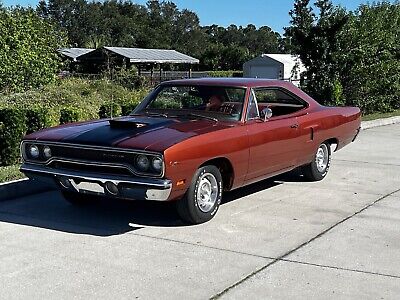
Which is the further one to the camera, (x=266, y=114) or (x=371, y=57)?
(x=371, y=57)

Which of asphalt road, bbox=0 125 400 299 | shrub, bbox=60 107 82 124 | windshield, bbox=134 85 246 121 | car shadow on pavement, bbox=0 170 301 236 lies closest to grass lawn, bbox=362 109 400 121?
shrub, bbox=60 107 82 124

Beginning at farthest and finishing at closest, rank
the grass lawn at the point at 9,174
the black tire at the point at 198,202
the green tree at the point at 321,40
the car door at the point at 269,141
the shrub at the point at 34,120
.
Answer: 1. the green tree at the point at 321,40
2. the shrub at the point at 34,120
3. the grass lawn at the point at 9,174
4. the car door at the point at 269,141
5. the black tire at the point at 198,202

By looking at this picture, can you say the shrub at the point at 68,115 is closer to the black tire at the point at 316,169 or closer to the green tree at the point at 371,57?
the black tire at the point at 316,169

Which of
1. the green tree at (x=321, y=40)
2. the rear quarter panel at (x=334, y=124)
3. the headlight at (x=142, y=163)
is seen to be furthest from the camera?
the green tree at (x=321, y=40)

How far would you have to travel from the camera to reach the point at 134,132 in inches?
242

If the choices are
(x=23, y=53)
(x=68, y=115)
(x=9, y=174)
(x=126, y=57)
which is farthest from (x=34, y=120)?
(x=126, y=57)

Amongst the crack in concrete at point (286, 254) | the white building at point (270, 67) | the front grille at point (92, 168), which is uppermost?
the white building at point (270, 67)

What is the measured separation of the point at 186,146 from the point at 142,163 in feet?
1.49

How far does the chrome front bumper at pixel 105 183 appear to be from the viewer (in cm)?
568

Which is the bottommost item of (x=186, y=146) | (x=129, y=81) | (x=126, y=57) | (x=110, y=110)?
(x=186, y=146)

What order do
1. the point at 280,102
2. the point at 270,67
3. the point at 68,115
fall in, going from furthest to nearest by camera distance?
the point at 270,67 < the point at 68,115 < the point at 280,102

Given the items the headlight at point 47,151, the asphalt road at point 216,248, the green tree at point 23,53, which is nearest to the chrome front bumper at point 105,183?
the headlight at point 47,151

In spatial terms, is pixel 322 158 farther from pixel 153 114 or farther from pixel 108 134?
pixel 108 134

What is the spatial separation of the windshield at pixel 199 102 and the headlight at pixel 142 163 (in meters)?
1.32
